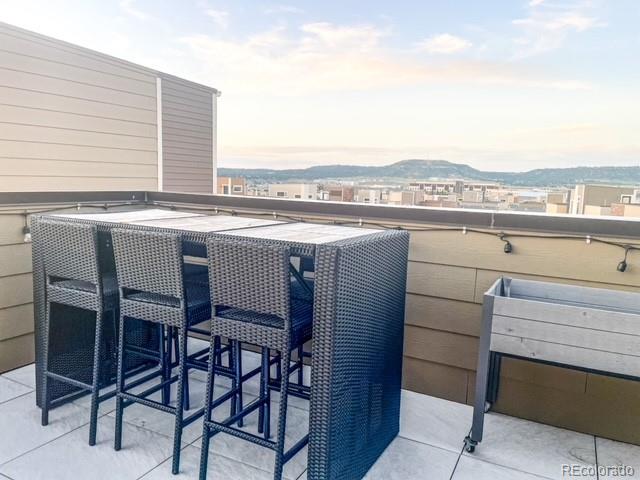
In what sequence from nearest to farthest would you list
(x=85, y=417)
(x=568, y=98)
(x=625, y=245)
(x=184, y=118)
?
1. (x=625, y=245)
2. (x=85, y=417)
3. (x=568, y=98)
4. (x=184, y=118)

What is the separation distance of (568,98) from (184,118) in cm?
461

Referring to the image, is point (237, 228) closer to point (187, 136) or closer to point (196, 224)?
point (196, 224)

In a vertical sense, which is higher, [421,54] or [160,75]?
[421,54]

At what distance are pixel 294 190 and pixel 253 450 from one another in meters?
2.07

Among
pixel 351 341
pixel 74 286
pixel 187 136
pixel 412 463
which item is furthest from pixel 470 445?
pixel 187 136

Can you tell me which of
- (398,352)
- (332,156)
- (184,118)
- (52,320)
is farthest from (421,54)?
(52,320)

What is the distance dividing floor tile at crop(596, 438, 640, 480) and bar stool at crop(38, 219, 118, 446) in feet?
8.16

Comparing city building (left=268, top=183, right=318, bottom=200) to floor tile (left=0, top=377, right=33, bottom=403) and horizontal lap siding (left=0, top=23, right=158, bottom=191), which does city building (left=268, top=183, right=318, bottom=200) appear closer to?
floor tile (left=0, top=377, right=33, bottom=403)

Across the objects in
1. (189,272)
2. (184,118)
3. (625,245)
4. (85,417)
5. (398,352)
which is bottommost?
(85,417)

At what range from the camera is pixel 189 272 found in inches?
114

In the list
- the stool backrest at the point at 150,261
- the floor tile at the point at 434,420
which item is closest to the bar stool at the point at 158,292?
the stool backrest at the point at 150,261

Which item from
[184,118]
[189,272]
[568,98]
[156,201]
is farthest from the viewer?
[184,118]

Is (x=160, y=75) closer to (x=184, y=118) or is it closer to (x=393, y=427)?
(x=184, y=118)

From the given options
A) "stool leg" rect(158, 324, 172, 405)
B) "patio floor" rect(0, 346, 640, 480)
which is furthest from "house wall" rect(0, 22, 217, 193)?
"stool leg" rect(158, 324, 172, 405)
